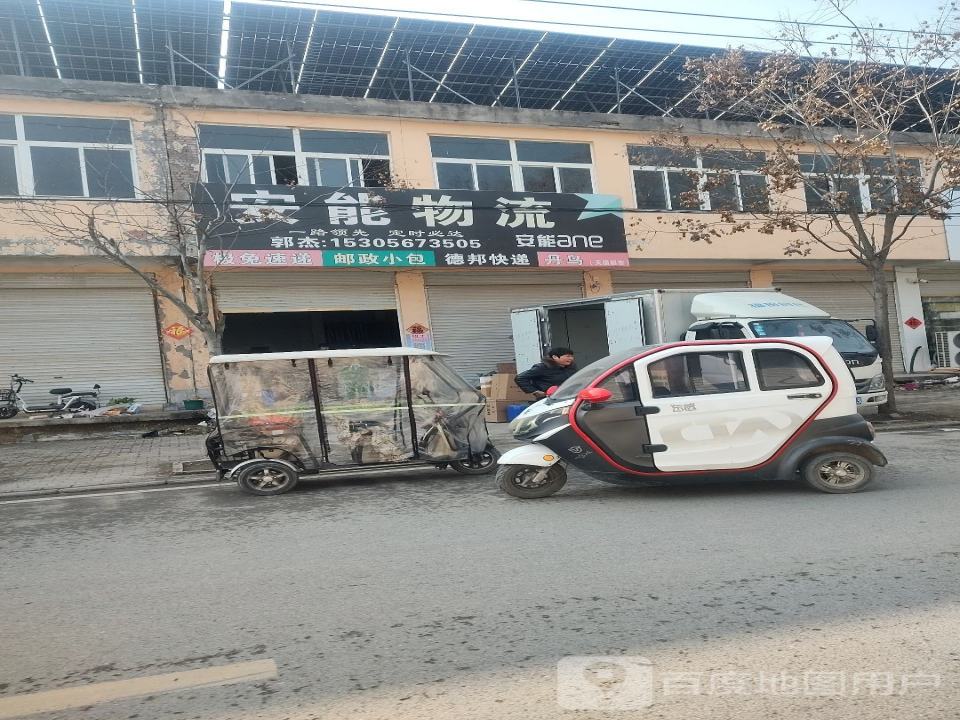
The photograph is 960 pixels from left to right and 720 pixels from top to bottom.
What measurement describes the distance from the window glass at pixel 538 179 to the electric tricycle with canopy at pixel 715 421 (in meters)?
12.1

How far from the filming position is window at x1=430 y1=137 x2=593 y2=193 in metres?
17.6

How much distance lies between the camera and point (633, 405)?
6691 mm

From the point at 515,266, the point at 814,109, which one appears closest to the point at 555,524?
the point at 814,109

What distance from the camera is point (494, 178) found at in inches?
709

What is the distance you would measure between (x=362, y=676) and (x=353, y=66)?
702 inches

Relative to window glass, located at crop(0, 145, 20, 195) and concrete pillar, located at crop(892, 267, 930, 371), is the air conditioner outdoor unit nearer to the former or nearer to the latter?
concrete pillar, located at crop(892, 267, 930, 371)

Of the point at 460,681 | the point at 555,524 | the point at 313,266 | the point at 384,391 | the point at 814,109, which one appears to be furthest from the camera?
the point at 313,266

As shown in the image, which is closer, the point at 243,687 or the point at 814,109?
the point at 243,687

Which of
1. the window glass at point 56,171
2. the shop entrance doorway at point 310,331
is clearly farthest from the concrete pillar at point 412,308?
the window glass at point 56,171

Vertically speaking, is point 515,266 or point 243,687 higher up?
point 515,266

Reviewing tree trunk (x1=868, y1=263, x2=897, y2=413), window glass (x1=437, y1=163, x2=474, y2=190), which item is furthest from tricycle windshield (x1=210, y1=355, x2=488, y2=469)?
window glass (x1=437, y1=163, x2=474, y2=190)

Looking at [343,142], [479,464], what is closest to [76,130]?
[343,142]

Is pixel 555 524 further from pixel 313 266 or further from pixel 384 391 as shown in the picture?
pixel 313 266

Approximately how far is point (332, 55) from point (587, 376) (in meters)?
14.0
